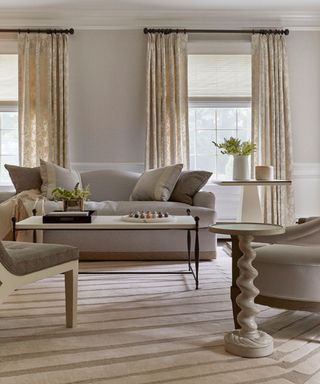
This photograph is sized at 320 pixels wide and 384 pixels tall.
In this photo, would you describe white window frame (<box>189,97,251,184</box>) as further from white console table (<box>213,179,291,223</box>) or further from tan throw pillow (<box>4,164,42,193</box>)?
tan throw pillow (<box>4,164,42,193</box>)

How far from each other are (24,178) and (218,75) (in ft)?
9.24

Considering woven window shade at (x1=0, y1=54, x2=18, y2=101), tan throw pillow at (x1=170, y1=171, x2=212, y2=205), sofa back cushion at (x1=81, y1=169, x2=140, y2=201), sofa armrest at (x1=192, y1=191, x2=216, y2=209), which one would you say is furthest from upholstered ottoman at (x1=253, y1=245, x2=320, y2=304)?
woven window shade at (x1=0, y1=54, x2=18, y2=101)

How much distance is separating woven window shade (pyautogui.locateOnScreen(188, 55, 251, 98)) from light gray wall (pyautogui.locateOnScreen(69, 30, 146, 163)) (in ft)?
2.23

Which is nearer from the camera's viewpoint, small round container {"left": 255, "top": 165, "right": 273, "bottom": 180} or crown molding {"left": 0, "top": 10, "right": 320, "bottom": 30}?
small round container {"left": 255, "top": 165, "right": 273, "bottom": 180}

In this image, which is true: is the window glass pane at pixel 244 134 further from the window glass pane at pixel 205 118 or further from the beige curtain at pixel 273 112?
the window glass pane at pixel 205 118

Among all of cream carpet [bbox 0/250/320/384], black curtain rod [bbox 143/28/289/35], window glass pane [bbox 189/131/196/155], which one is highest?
black curtain rod [bbox 143/28/289/35]

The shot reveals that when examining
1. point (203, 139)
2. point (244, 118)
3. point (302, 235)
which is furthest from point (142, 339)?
point (244, 118)

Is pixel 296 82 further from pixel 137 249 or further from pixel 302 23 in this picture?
pixel 137 249

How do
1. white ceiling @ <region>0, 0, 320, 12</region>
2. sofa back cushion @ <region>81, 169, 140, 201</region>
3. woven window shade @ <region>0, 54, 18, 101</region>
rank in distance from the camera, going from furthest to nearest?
1. woven window shade @ <region>0, 54, 18, 101</region>
2. white ceiling @ <region>0, 0, 320, 12</region>
3. sofa back cushion @ <region>81, 169, 140, 201</region>

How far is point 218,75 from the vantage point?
6.20 metres

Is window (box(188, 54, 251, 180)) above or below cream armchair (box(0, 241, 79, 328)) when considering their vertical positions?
above

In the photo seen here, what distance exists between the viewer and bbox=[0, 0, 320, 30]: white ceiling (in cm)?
585

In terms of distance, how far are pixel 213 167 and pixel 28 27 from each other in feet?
9.82

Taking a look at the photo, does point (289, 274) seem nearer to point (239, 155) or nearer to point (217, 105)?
point (239, 155)
